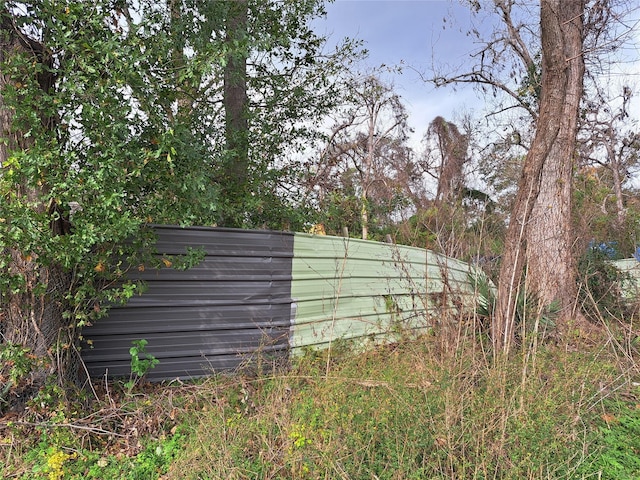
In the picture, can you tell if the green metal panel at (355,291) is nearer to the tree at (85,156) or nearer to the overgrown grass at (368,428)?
the overgrown grass at (368,428)

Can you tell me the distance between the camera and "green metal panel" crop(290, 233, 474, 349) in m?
4.84

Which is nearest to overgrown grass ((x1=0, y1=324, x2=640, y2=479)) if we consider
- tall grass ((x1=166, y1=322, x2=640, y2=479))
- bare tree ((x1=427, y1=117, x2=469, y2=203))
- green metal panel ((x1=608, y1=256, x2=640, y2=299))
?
tall grass ((x1=166, y1=322, x2=640, y2=479))

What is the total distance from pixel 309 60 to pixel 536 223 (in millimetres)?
4425

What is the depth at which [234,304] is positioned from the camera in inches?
175

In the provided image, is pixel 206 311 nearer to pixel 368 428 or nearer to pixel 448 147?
pixel 368 428

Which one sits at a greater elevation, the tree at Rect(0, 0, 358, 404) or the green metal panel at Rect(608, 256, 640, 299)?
the tree at Rect(0, 0, 358, 404)

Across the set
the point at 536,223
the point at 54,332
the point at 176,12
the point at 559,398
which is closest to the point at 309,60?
the point at 176,12

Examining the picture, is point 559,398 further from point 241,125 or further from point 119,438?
point 241,125

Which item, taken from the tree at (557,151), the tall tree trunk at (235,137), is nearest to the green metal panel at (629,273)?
the tree at (557,151)

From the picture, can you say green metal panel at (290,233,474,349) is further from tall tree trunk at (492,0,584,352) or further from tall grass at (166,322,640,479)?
tall tree trunk at (492,0,584,352)

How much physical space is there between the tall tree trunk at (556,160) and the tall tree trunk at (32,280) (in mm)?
5707

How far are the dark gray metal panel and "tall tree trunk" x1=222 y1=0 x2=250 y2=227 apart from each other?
0.46 metres

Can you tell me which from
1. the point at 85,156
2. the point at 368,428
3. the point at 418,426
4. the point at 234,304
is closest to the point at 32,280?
the point at 85,156

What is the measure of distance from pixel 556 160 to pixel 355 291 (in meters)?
4.17
